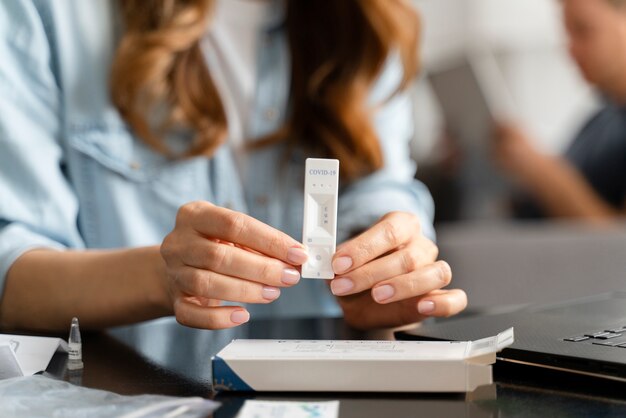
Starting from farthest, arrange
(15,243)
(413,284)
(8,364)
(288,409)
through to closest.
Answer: (15,243) → (413,284) → (8,364) → (288,409)

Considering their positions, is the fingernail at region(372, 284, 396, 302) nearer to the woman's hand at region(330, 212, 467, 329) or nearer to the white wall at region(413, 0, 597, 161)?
the woman's hand at region(330, 212, 467, 329)

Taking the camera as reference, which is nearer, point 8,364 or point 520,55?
point 8,364

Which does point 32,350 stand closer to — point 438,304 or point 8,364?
point 8,364

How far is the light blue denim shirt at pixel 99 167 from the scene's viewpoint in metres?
0.97

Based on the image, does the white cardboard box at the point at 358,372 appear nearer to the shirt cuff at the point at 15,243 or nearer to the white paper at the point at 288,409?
the white paper at the point at 288,409

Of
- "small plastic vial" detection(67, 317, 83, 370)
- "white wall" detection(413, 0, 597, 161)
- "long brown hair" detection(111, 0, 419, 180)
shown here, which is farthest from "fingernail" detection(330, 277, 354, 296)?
"white wall" detection(413, 0, 597, 161)

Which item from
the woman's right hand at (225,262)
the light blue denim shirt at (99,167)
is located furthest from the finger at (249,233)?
the light blue denim shirt at (99,167)

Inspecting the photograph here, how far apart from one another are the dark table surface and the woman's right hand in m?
0.05

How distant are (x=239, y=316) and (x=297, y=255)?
0.08 meters

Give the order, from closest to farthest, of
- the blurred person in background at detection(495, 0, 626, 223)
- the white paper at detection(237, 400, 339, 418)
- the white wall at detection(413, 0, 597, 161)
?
the white paper at detection(237, 400, 339, 418) < the blurred person in background at detection(495, 0, 626, 223) < the white wall at detection(413, 0, 597, 161)

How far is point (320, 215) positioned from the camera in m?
0.62

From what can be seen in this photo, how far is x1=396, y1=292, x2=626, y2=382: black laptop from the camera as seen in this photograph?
0.54 m

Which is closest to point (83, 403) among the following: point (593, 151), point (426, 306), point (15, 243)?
point (426, 306)

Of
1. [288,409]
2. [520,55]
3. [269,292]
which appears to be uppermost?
[520,55]
